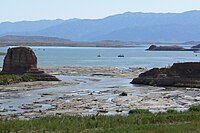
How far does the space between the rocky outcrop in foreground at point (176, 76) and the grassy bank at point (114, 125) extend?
40019mm

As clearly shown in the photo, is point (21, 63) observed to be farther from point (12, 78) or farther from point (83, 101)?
point (83, 101)

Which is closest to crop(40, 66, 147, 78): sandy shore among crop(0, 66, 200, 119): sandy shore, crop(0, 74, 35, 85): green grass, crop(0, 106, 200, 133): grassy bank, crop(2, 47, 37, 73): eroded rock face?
crop(2, 47, 37, 73): eroded rock face

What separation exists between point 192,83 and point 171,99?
18.1m

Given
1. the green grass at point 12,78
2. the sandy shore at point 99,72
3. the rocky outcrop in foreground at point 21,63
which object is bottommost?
the sandy shore at point 99,72

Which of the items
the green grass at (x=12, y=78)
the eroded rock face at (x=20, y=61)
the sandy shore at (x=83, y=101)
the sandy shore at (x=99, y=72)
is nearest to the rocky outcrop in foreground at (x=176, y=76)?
the sandy shore at (x=83, y=101)

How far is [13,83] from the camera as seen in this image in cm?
6994

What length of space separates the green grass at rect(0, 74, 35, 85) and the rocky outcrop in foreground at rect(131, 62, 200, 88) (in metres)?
16.8

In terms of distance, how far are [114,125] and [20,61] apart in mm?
55465

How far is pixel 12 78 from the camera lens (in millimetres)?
71750

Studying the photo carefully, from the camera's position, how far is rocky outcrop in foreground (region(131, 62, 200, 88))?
225 feet

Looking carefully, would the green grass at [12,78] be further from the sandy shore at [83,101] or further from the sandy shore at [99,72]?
the sandy shore at [99,72]

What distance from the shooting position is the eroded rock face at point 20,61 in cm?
7819

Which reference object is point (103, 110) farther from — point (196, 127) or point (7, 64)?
point (7, 64)

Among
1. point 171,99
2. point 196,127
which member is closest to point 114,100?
point 171,99
